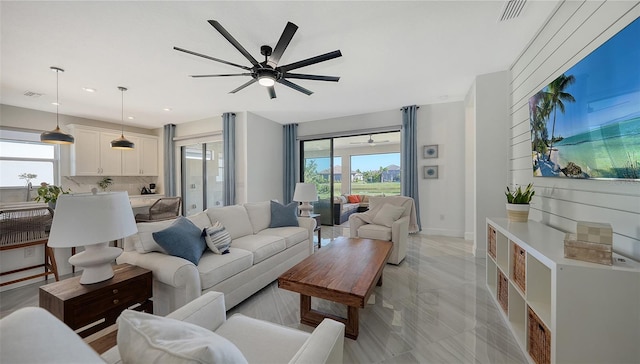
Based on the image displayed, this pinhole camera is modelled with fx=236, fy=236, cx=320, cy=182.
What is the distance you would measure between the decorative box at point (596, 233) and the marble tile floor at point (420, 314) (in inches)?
37.3

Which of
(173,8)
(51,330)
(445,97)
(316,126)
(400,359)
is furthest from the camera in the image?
(316,126)

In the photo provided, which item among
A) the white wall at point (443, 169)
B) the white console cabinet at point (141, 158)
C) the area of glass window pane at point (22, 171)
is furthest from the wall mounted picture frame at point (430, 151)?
the area of glass window pane at point (22, 171)

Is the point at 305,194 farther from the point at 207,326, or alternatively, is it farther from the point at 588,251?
the point at 588,251

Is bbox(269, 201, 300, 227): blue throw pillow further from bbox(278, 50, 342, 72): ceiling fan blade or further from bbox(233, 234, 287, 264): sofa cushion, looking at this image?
bbox(278, 50, 342, 72): ceiling fan blade

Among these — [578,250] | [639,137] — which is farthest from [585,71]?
[578,250]

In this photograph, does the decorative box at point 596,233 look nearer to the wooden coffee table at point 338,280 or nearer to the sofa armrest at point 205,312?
the wooden coffee table at point 338,280

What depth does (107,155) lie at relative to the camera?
216 inches

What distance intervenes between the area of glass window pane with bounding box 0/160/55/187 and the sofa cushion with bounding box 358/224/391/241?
639 cm

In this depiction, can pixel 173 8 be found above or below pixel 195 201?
above

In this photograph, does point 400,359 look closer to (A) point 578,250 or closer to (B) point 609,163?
(A) point 578,250

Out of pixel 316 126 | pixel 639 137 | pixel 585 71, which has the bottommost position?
pixel 639 137

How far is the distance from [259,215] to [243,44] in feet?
7.20

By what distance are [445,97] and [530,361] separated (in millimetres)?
4163

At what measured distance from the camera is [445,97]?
14.7 ft
